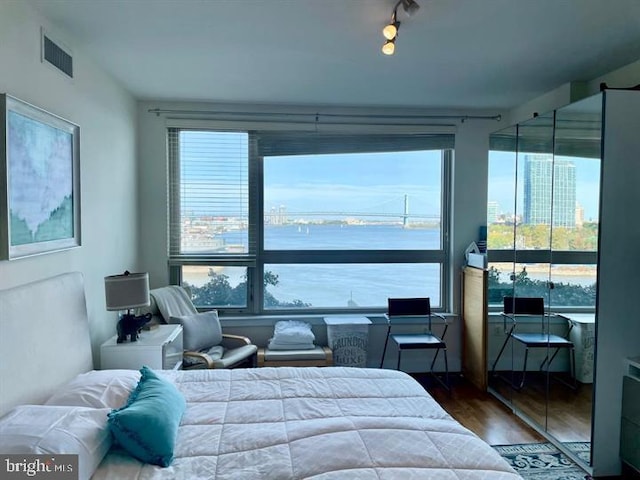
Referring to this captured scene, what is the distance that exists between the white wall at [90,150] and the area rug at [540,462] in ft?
9.39

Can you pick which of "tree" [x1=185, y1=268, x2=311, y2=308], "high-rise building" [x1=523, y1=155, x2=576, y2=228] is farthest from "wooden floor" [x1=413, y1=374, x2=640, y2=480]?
"tree" [x1=185, y1=268, x2=311, y2=308]

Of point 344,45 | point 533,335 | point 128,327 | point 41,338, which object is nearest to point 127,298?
point 128,327

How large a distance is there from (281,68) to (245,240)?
1.75 metres

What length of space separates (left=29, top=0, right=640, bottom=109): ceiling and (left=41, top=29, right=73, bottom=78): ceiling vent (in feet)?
0.34

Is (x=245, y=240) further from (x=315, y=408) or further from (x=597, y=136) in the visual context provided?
(x=597, y=136)

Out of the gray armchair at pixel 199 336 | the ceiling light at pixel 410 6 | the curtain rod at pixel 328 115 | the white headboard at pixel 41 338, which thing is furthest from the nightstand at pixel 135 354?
the ceiling light at pixel 410 6

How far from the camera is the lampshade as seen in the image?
2.84 m

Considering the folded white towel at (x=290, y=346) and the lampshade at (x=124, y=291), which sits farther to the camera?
the folded white towel at (x=290, y=346)

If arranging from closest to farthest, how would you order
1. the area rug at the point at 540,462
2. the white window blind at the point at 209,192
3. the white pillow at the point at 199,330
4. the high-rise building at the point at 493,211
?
the area rug at the point at 540,462
the white pillow at the point at 199,330
the high-rise building at the point at 493,211
the white window blind at the point at 209,192

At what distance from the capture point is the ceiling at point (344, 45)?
2.26 meters

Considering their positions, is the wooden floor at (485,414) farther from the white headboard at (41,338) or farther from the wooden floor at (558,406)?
the white headboard at (41,338)

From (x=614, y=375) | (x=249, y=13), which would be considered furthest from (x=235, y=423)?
(x=614, y=375)

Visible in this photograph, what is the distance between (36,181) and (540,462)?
3.37 m

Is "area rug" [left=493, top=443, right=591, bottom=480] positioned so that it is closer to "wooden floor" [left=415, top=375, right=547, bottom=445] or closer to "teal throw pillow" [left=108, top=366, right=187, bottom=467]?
"wooden floor" [left=415, top=375, right=547, bottom=445]
